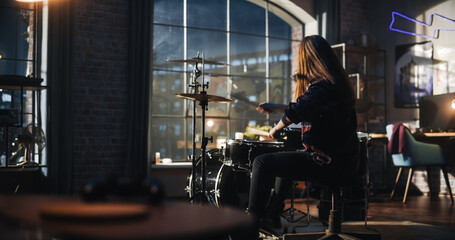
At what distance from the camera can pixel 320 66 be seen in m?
2.86

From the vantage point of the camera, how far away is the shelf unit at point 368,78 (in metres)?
6.65

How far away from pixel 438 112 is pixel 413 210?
181 centimetres

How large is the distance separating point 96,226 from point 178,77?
5.27 m

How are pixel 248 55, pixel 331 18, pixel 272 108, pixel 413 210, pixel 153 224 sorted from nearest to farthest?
1. pixel 153 224
2. pixel 272 108
3. pixel 413 210
4. pixel 248 55
5. pixel 331 18

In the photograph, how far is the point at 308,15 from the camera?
22.4ft

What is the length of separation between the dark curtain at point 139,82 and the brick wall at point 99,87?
10cm

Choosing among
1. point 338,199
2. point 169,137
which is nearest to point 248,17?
point 169,137

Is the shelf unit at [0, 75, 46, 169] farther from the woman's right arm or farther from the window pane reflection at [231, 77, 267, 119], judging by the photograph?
the window pane reflection at [231, 77, 267, 119]

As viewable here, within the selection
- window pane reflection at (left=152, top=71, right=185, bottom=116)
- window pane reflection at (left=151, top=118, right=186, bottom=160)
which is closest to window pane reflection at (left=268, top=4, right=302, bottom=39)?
window pane reflection at (left=152, top=71, right=185, bottom=116)

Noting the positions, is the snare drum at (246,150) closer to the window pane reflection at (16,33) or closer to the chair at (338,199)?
the chair at (338,199)

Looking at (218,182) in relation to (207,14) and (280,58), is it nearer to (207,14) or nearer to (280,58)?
(207,14)

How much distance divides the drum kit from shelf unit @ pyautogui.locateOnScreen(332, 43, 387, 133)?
8.54 feet

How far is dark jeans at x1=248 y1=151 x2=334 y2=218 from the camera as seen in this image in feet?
8.99

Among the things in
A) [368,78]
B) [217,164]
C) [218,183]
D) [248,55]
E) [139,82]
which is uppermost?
[248,55]
